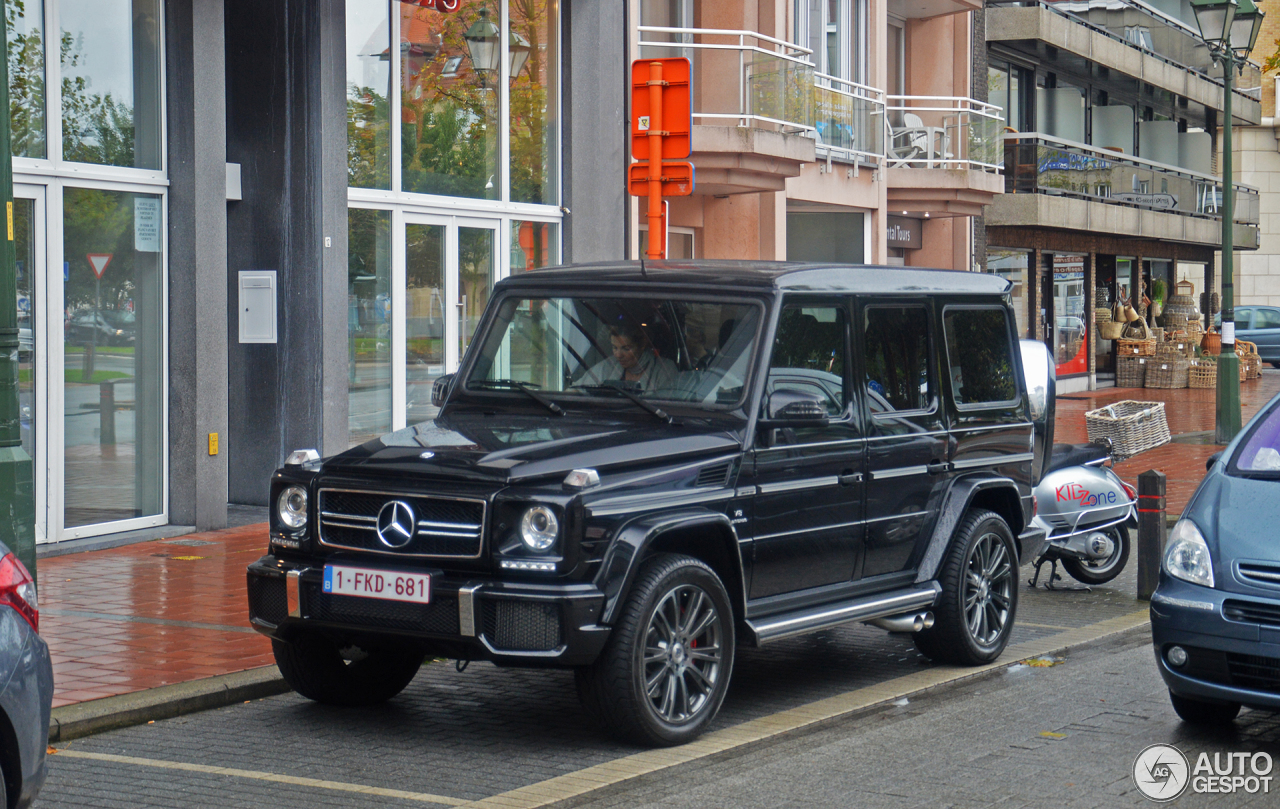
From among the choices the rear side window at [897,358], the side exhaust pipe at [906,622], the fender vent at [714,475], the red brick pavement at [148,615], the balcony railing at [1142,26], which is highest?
the balcony railing at [1142,26]

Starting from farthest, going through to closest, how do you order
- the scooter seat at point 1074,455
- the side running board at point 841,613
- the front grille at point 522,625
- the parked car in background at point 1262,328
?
the parked car in background at point 1262,328 → the scooter seat at point 1074,455 → the side running board at point 841,613 → the front grille at point 522,625

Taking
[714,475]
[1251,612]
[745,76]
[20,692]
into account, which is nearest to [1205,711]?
[1251,612]

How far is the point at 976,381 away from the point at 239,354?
7184 millimetres

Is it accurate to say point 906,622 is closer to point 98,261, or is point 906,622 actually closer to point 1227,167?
point 98,261

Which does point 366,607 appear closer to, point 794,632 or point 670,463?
point 670,463

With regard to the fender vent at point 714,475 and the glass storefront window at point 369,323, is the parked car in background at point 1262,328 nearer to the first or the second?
the glass storefront window at point 369,323

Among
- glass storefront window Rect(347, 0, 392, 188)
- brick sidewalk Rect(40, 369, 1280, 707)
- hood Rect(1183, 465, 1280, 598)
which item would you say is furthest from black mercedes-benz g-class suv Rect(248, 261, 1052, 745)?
glass storefront window Rect(347, 0, 392, 188)

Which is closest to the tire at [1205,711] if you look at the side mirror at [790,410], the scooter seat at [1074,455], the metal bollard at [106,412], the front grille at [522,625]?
the side mirror at [790,410]

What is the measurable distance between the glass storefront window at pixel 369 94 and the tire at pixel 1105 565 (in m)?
6.87

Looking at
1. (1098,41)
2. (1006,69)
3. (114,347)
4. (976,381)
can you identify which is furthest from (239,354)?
(1098,41)

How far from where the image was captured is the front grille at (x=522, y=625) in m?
5.85

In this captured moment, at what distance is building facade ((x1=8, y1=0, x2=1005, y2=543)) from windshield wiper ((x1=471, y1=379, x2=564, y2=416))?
503cm

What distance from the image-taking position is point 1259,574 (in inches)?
242

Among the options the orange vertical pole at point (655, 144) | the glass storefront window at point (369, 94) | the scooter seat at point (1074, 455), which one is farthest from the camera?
the glass storefront window at point (369, 94)
